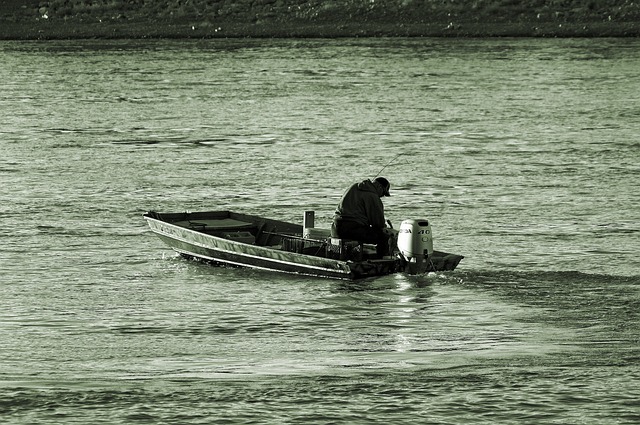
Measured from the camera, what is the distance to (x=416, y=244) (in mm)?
22125

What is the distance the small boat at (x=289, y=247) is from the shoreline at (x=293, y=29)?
66.7 metres

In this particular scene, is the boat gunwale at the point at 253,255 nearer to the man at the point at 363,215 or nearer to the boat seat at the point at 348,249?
the boat seat at the point at 348,249

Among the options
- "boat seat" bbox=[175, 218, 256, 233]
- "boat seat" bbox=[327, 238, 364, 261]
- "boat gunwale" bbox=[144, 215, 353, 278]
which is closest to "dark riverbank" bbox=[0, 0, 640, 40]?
"boat seat" bbox=[175, 218, 256, 233]

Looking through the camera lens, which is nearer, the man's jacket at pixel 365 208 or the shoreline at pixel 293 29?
the man's jacket at pixel 365 208

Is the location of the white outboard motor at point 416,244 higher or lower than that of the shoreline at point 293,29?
lower

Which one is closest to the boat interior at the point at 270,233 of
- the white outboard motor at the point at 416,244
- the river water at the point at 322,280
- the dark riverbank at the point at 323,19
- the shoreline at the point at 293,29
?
the river water at the point at 322,280

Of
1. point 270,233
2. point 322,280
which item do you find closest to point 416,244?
point 322,280

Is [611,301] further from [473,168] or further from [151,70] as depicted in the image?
[151,70]

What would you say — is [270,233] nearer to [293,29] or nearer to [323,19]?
[293,29]

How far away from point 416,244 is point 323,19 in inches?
2992

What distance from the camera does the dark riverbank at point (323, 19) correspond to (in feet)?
301

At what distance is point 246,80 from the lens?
65.6m

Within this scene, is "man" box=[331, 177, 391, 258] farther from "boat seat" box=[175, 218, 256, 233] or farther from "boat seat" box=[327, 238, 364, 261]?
"boat seat" box=[175, 218, 256, 233]

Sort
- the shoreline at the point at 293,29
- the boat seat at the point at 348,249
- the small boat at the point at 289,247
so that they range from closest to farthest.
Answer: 1. the small boat at the point at 289,247
2. the boat seat at the point at 348,249
3. the shoreline at the point at 293,29
